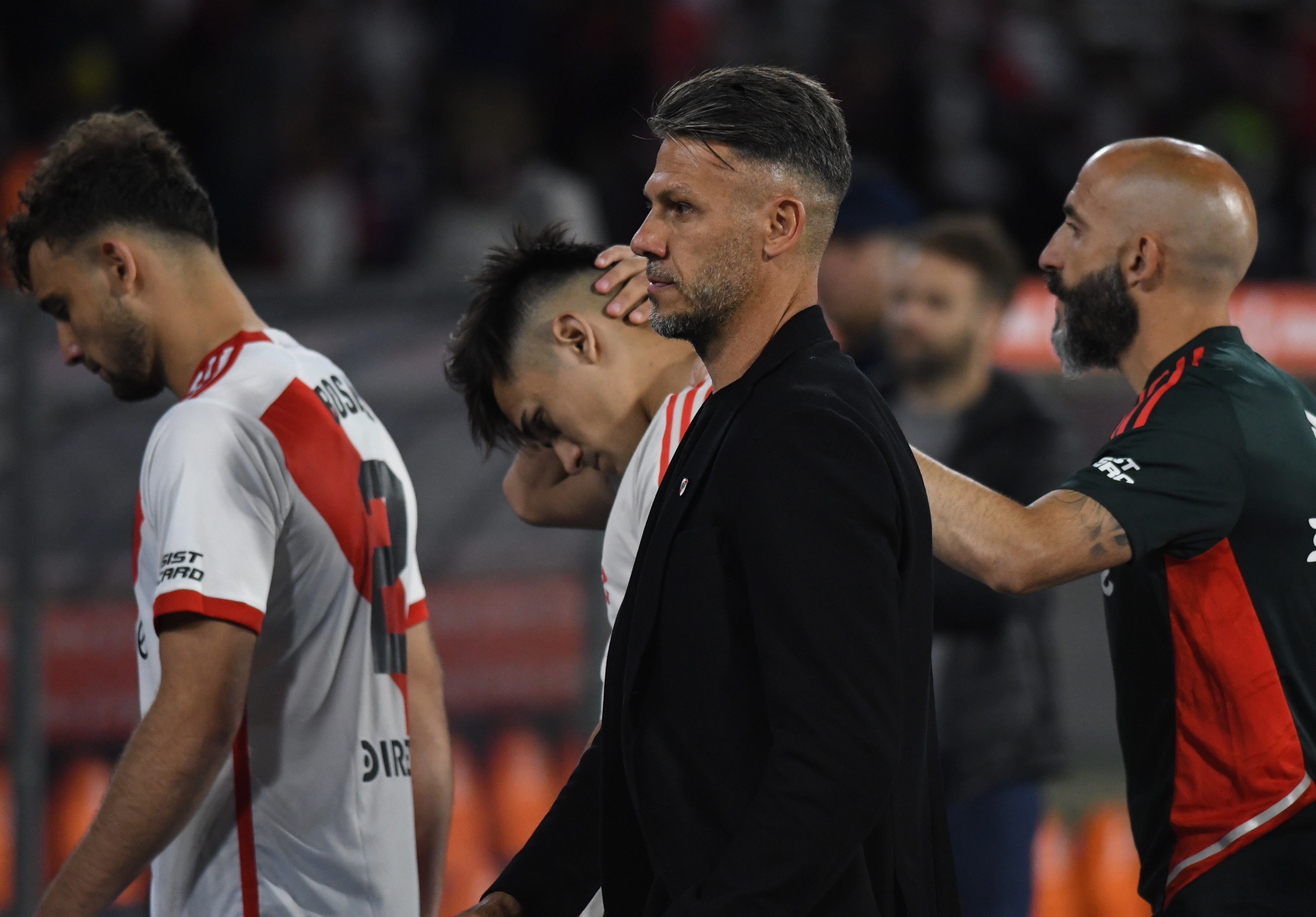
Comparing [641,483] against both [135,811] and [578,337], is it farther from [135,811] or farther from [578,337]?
[135,811]

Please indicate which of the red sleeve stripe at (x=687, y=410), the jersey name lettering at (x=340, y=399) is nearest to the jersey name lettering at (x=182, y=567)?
the jersey name lettering at (x=340, y=399)

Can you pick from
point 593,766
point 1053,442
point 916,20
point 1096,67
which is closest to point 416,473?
point 1053,442

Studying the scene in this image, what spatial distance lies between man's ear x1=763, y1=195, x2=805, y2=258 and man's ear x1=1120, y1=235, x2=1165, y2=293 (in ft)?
3.62

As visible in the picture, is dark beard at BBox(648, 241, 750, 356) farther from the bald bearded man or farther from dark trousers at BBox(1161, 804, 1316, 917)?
dark trousers at BBox(1161, 804, 1316, 917)

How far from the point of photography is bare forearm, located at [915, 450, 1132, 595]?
2473 millimetres

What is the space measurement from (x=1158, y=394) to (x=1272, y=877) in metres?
0.83

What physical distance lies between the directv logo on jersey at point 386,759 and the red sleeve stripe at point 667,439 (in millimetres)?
763

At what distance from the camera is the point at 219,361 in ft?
8.88

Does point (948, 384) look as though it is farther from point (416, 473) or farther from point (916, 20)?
point (916, 20)

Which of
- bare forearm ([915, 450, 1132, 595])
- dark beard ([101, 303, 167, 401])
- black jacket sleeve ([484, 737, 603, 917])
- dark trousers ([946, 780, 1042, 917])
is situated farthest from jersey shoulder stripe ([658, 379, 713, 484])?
dark trousers ([946, 780, 1042, 917])

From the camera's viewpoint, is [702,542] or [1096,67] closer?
[702,542]

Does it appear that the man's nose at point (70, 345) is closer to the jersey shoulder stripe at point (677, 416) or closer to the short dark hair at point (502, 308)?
the short dark hair at point (502, 308)

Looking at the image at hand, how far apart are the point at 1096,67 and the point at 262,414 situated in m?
11.2

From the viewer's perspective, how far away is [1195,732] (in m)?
2.54
